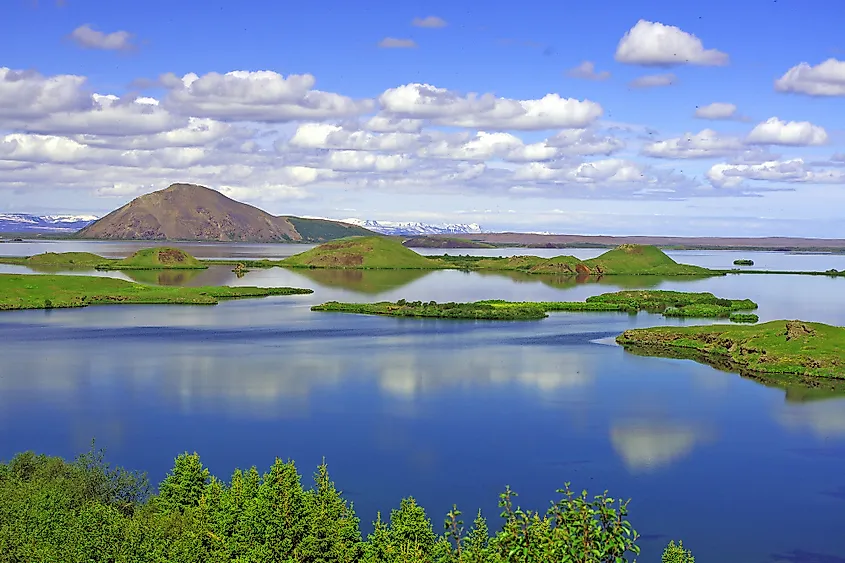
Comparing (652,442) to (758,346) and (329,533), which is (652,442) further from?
(758,346)

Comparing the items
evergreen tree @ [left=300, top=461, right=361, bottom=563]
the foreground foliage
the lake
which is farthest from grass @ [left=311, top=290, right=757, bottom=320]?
evergreen tree @ [left=300, top=461, right=361, bottom=563]

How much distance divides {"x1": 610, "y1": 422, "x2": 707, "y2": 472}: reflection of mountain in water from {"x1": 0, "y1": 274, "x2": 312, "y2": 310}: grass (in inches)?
3751

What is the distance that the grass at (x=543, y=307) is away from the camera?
127m

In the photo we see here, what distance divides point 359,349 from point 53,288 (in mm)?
72610

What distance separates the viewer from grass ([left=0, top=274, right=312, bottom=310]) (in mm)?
133125

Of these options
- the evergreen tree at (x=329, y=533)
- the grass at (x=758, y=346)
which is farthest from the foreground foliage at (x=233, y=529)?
the grass at (x=758, y=346)

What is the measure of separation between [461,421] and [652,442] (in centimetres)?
1283

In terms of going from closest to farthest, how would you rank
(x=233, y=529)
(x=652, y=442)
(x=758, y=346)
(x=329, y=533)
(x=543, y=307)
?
1. (x=329, y=533)
2. (x=233, y=529)
3. (x=652, y=442)
4. (x=758, y=346)
5. (x=543, y=307)

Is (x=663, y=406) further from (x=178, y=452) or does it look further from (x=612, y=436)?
(x=178, y=452)

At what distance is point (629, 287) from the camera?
186625mm

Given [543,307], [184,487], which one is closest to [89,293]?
[543,307]

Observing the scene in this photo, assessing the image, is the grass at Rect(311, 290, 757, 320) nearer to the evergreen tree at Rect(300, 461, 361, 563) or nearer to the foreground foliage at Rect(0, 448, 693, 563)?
the foreground foliage at Rect(0, 448, 693, 563)

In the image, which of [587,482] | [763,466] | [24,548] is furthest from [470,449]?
[24,548]

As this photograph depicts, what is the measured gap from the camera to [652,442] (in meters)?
56.3
